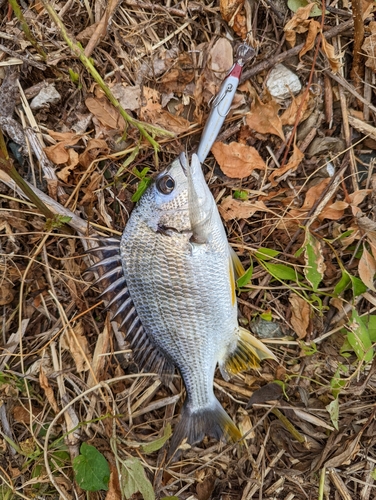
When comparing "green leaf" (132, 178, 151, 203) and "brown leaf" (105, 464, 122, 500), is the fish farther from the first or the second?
"brown leaf" (105, 464, 122, 500)

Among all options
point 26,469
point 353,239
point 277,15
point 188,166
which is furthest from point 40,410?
point 277,15

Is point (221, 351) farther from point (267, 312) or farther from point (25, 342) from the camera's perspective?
point (25, 342)

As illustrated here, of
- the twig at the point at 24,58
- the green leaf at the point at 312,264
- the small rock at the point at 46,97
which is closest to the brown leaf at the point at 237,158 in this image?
the green leaf at the point at 312,264

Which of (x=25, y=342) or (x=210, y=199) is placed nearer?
(x=210, y=199)

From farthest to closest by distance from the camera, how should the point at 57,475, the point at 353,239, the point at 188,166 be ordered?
the point at 57,475 → the point at 353,239 → the point at 188,166

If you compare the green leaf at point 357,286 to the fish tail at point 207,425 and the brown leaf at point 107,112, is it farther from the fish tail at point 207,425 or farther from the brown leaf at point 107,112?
the brown leaf at point 107,112
